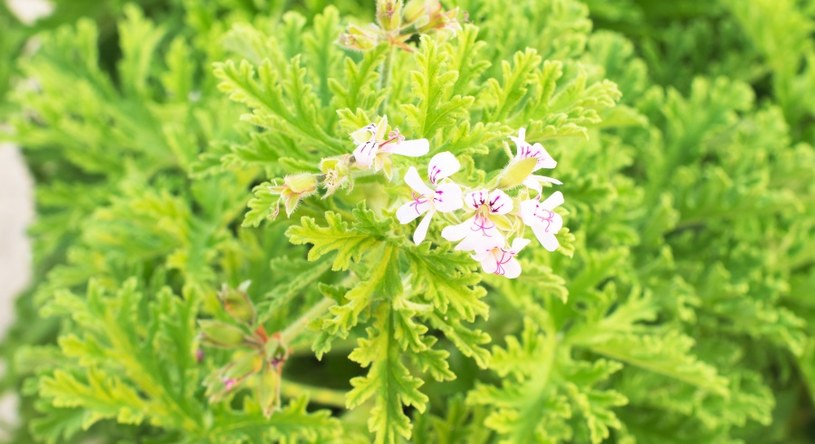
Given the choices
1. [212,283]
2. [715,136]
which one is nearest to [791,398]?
[715,136]

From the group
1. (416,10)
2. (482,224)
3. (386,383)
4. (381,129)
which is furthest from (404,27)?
(386,383)

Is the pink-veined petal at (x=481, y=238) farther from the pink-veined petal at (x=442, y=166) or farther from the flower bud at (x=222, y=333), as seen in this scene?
the flower bud at (x=222, y=333)

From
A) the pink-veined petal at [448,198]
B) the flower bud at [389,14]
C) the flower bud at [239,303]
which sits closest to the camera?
the pink-veined petal at [448,198]

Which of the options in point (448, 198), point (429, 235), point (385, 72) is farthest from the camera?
point (385, 72)

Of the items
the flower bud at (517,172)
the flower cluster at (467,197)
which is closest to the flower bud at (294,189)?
the flower cluster at (467,197)

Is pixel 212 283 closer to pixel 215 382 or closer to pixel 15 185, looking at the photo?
pixel 215 382

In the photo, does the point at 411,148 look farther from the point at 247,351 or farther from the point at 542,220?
the point at 247,351

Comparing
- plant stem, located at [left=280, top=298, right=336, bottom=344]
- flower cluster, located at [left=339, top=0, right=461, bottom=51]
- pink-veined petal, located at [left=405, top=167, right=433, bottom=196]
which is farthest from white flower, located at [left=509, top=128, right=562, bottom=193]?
plant stem, located at [left=280, top=298, right=336, bottom=344]
